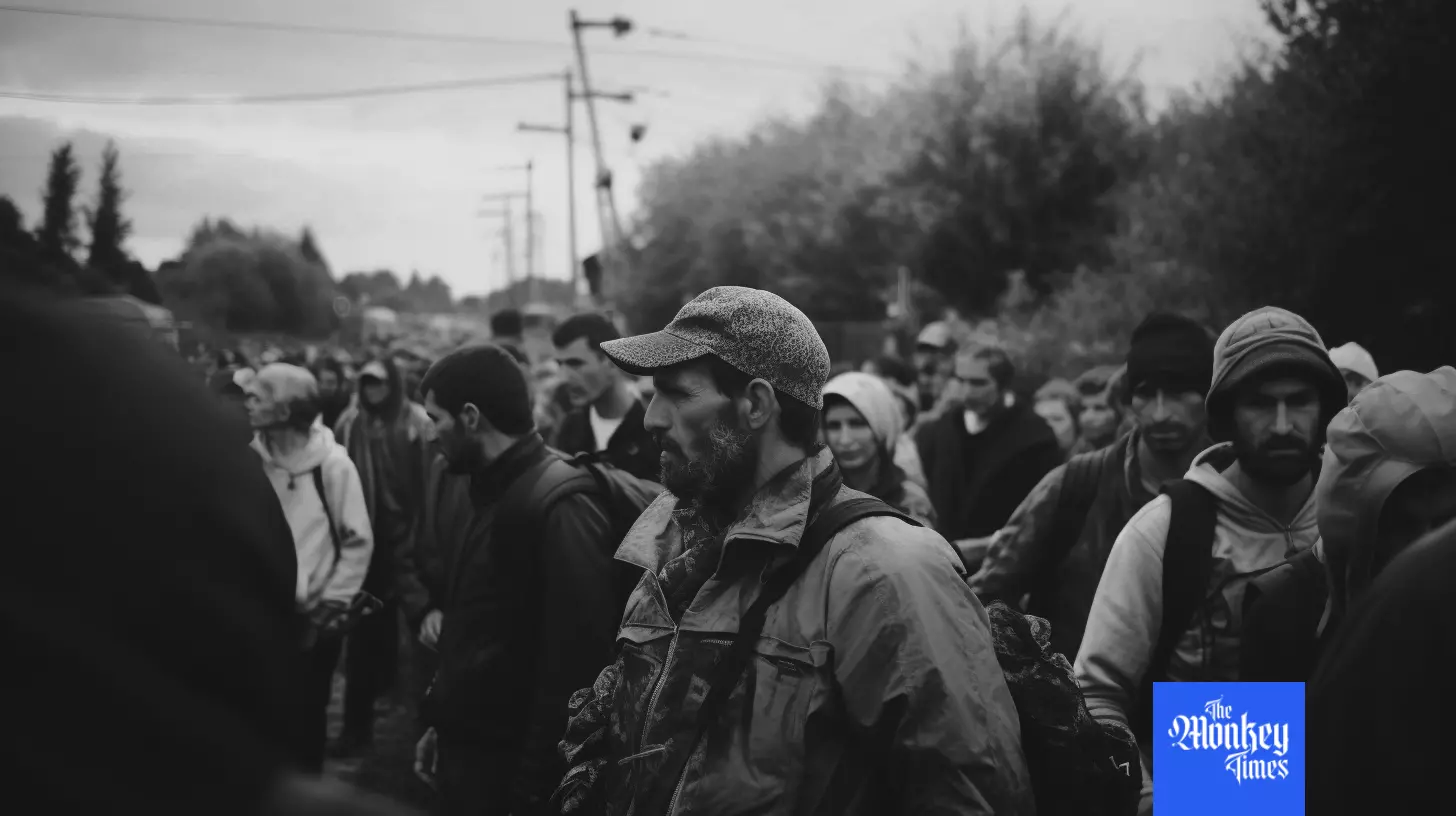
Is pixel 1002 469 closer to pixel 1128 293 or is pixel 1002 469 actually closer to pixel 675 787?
pixel 675 787

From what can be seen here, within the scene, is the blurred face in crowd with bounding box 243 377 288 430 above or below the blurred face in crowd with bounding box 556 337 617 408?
below

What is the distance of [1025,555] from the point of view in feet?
14.4

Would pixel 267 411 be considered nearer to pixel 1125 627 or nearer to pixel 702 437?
pixel 702 437

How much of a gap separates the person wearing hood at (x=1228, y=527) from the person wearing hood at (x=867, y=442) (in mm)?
2057

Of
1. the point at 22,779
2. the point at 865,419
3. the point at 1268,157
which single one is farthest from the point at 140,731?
the point at 1268,157

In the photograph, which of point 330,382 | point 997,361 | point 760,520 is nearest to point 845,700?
point 760,520

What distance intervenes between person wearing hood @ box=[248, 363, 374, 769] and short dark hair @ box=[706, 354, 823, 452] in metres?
3.77

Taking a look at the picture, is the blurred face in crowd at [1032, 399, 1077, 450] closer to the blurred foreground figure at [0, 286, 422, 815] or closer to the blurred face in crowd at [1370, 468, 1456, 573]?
the blurred face in crowd at [1370, 468, 1456, 573]

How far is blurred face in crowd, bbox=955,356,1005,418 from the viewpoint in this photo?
6820 mm

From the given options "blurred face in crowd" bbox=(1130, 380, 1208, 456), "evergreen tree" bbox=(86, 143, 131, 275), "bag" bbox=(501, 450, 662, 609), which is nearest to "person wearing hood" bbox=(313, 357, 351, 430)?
"evergreen tree" bbox=(86, 143, 131, 275)

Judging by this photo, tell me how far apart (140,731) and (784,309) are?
2.03 meters

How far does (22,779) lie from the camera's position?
2.60ft

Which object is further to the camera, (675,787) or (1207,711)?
(1207,711)

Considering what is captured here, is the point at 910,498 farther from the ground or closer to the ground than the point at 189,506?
closer to the ground
